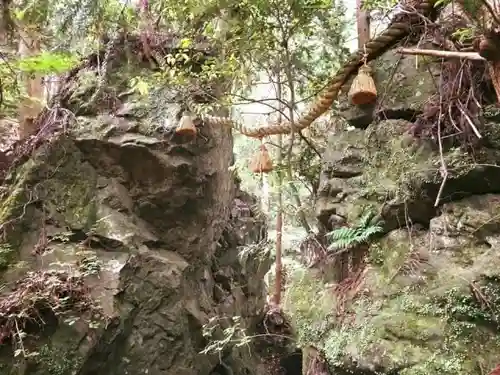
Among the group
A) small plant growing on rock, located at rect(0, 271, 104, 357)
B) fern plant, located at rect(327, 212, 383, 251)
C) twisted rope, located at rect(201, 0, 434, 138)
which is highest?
twisted rope, located at rect(201, 0, 434, 138)

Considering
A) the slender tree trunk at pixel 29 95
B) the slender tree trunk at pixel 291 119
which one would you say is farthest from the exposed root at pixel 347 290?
the slender tree trunk at pixel 29 95

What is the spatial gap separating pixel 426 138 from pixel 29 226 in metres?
3.44

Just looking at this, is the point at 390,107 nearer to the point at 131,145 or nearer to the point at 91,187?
the point at 131,145

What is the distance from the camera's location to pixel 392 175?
11.6 ft

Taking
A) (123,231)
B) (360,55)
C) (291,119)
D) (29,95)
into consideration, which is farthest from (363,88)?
(29,95)

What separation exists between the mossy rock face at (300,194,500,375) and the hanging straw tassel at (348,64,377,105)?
3.36 ft

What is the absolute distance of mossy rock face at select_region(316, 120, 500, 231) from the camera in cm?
313

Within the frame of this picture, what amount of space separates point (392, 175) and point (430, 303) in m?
1.03

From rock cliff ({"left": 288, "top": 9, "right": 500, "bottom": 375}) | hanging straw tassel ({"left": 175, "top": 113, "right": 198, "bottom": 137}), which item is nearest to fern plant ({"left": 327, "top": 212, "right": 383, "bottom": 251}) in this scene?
rock cliff ({"left": 288, "top": 9, "right": 500, "bottom": 375})

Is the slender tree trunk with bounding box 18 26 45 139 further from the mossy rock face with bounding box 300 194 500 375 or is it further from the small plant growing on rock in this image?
the mossy rock face with bounding box 300 194 500 375

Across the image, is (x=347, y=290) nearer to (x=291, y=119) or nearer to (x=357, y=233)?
(x=357, y=233)

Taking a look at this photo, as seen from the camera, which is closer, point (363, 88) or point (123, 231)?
point (363, 88)

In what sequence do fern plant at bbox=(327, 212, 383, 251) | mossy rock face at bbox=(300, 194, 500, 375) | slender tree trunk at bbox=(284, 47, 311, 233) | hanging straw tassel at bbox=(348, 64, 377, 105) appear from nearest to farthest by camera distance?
mossy rock face at bbox=(300, 194, 500, 375), fern plant at bbox=(327, 212, 383, 251), hanging straw tassel at bbox=(348, 64, 377, 105), slender tree trunk at bbox=(284, 47, 311, 233)

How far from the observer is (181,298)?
4852mm
